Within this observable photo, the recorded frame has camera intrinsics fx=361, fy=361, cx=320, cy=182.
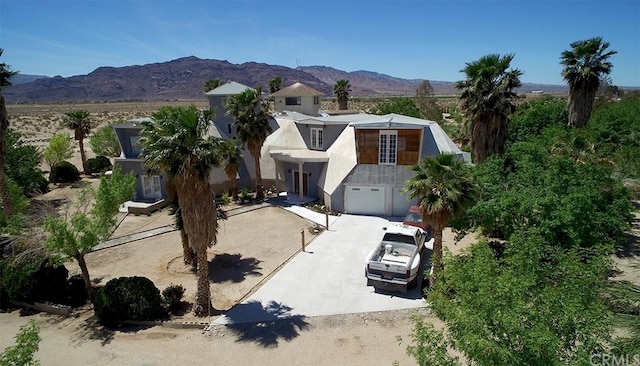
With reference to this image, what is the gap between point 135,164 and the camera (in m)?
27.1

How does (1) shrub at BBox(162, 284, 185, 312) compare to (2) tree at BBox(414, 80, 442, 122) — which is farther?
(2) tree at BBox(414, 80, 442, 122)

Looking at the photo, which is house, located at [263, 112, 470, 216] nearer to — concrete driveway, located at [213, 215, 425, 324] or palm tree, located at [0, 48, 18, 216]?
concrete driveway, located at [213, 215, 425, 324]

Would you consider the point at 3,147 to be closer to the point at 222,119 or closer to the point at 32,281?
the point at 32,281

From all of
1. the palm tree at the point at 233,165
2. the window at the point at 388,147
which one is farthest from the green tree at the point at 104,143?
the window at the point at 388,147

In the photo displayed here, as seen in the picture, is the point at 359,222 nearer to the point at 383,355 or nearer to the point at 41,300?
the point at 383,355

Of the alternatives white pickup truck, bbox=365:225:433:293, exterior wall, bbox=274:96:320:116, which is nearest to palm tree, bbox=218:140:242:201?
white pickup truck, bbox=365:225:433:293

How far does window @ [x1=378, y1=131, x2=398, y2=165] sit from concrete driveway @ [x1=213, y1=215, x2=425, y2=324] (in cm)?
619

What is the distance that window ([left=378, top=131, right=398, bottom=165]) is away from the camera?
936 inches

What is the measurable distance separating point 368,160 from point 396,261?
10.3 meters

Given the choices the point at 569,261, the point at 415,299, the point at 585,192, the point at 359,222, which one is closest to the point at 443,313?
the point at 569,261

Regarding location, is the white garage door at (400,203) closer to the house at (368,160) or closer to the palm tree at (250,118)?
the house at (368,160)

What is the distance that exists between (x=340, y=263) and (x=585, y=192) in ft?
34.7

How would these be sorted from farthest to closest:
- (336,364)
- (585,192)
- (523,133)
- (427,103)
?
(427,103) → (523,133) → (585,192) → (336,364)

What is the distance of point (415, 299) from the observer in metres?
14.5
